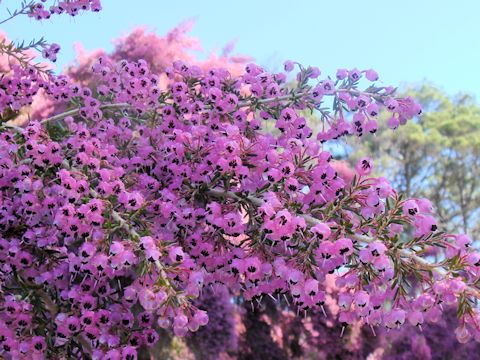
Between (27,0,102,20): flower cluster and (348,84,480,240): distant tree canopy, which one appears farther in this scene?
(348,84,480,240): distant tree canopy

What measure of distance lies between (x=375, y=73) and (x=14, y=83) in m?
2.61

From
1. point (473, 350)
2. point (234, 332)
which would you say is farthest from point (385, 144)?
point (473, 350)

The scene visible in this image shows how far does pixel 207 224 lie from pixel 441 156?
1151 inches

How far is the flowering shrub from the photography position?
2500 mm

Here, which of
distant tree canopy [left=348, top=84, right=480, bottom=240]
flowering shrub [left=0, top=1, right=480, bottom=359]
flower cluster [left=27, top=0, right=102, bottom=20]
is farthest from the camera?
distant tree canopy [left=348, top=84, right=480, bottom=240]

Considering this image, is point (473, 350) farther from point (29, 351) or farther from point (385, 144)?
point (385, 144)

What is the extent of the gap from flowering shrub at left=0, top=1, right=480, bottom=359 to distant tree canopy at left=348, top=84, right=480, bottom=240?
84.6 ft

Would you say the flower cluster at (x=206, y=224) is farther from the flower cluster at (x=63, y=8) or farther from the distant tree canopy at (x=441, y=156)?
the distant tree canopy at (x=441, y=156)

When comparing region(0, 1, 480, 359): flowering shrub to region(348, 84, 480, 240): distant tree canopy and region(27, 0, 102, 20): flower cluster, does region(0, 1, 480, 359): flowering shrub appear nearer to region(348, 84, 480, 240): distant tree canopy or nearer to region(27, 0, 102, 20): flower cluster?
region(27, 0, 102, 20): flower cluster

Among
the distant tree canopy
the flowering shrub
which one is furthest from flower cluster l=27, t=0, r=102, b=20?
the distant tree canopy

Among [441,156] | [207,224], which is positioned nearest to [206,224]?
[207,224]

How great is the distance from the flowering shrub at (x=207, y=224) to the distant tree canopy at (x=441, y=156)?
84.6 ft

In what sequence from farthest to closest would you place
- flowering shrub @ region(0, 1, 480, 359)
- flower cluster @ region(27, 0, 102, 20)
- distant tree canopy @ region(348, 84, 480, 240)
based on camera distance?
distant tree canopy @ region(348, 84, 480, 240), flower cluster @ region(27, 0, 102, 20), flowering shrub @ region(0, 1, 480, 359)

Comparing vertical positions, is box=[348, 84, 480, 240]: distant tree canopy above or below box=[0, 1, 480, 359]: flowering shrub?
below
